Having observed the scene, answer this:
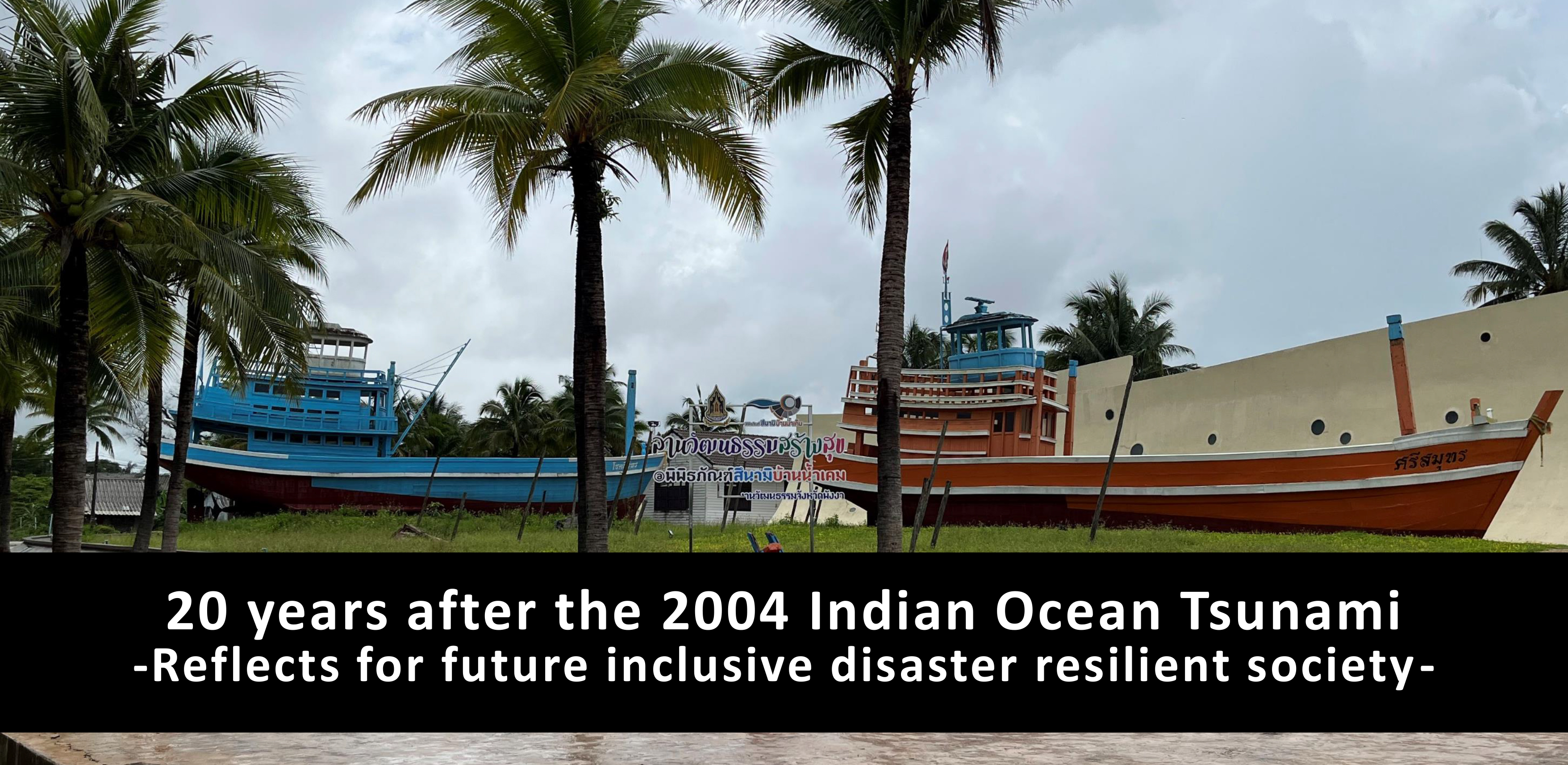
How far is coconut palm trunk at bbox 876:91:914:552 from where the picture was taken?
13688 mm

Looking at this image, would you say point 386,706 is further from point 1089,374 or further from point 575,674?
point 1089,374

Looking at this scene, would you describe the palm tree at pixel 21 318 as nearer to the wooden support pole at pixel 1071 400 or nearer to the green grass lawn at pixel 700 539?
the green grass lawn at pixel 700 539

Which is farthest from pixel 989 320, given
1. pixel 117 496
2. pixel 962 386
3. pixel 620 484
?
pixel 117 496

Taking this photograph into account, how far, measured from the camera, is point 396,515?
135ft

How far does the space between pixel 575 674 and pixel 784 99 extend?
32.7 feet

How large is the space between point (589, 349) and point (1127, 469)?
19.1 m

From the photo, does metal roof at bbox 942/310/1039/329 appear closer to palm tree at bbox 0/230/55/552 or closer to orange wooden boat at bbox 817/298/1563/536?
orange wooden boat at bbox 817/298/1563/536

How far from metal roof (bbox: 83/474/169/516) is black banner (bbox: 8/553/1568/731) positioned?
55.1 m

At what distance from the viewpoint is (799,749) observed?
7.96 metres

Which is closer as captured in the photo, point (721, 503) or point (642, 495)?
point (642, 495)

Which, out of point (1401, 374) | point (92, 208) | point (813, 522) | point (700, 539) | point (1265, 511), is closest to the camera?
point (92, 208)

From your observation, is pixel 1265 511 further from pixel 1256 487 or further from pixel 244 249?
pixel 244 249

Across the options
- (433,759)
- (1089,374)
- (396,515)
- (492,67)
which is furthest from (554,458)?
(433,759)

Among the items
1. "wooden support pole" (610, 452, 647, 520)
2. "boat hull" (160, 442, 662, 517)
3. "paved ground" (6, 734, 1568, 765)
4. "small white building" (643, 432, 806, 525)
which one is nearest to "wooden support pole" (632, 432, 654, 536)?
"wooden support pole" (610, 452, 647, 520)
